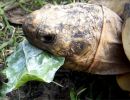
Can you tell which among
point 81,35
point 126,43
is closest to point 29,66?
point 81,35

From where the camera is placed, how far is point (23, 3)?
2.98 m

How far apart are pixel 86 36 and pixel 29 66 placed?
36cm

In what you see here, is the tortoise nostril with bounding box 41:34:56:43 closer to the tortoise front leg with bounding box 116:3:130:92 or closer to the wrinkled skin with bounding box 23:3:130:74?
the wrinkled skin with bounding box 23:3:130:74

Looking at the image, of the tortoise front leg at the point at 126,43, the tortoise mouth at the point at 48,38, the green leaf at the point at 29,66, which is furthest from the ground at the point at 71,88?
the tortoise mouth at the point at 48,38

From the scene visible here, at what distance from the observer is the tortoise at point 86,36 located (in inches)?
80.7

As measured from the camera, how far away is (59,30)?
2.05m

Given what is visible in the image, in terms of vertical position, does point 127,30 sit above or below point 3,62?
above

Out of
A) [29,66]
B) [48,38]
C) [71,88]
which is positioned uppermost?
[48,38]

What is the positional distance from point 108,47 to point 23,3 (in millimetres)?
1051

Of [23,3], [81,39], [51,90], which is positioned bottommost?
[51,90]

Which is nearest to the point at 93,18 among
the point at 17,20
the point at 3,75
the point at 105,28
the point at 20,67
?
the point at 105,28

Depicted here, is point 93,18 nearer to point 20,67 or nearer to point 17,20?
point 20,67

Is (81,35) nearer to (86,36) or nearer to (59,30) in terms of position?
(86,36)

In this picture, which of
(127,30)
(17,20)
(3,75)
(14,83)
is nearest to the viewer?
(14,83)
